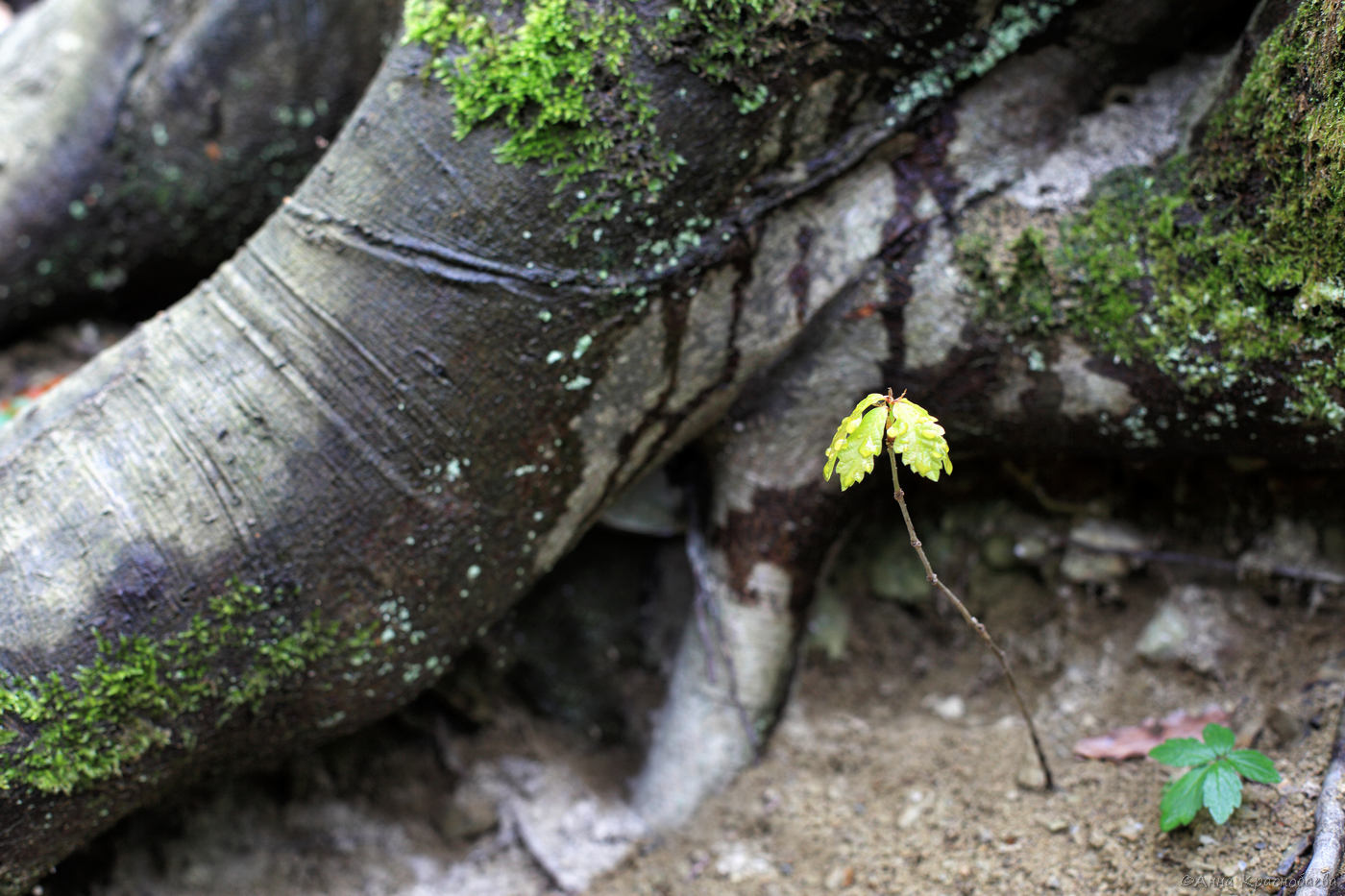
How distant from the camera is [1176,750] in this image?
61.6 inches

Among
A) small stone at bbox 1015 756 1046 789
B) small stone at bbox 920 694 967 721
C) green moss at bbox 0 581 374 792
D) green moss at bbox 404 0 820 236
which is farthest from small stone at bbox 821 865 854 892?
green moss at bbox 404 0 820 236

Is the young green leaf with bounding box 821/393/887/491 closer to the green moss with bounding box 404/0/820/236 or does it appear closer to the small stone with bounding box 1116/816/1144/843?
the green moss with bounding box 404/0/820/236

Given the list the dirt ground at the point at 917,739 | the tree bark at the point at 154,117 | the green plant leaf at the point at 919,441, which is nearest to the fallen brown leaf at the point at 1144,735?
the dirt ground at the point at 917,739

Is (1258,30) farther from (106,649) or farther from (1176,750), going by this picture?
(106,649)

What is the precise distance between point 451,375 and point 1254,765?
1.60 metres

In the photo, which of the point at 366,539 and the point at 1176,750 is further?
the point at 366,539

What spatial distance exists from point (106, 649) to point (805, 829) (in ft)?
4.94

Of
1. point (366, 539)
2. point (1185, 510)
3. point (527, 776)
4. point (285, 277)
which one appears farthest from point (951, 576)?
point (285, 277)

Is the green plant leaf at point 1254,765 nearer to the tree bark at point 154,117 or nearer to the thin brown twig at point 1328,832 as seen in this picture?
the thin brown twig at point 1328,832

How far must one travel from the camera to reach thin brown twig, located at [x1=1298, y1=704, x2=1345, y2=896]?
1312 millimetres

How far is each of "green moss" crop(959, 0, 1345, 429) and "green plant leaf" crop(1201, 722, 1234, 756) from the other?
1.97 ft

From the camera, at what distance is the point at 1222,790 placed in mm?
1479

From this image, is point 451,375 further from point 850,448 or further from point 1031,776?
point 1031,776

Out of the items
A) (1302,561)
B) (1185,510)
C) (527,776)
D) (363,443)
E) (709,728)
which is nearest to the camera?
(363,443)
